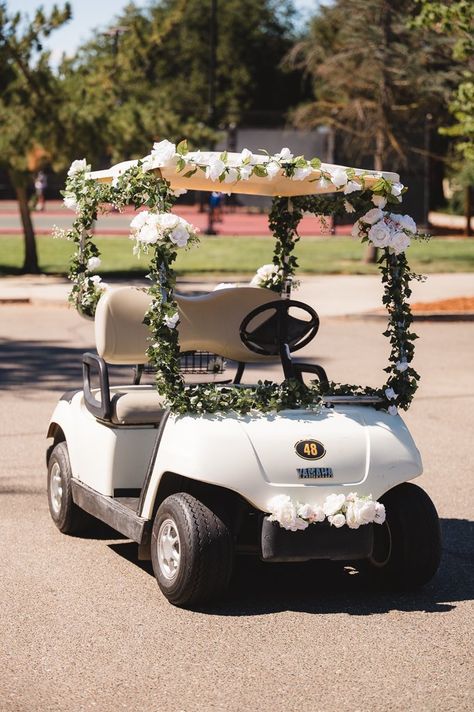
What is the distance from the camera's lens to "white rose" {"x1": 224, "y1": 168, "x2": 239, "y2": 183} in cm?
625

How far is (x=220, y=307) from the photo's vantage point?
7172 mm

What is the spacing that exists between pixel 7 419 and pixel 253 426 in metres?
4.97

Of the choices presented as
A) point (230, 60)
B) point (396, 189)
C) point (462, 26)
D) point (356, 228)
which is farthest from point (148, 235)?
point (230, 60)

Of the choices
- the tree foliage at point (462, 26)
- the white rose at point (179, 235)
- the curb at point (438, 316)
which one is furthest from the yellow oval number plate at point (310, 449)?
the tree foliage at point (462, 26)

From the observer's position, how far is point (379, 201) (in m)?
6.60

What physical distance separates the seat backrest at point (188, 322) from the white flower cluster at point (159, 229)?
63 cm

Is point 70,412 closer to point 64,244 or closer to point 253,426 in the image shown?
point 253,426

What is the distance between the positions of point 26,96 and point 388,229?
17690 millimetres

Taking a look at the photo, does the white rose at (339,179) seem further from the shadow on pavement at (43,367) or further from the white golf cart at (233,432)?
the shadow on pavement at (43,367)

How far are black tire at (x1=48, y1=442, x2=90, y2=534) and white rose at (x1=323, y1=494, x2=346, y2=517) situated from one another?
1766 millimetres

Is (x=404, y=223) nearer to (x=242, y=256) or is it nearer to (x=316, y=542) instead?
(x=316, y=542)

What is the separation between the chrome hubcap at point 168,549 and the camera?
5977 mm

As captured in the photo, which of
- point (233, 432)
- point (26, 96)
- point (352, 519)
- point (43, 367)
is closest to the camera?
point (352, 519)

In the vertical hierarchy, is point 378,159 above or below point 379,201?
below
